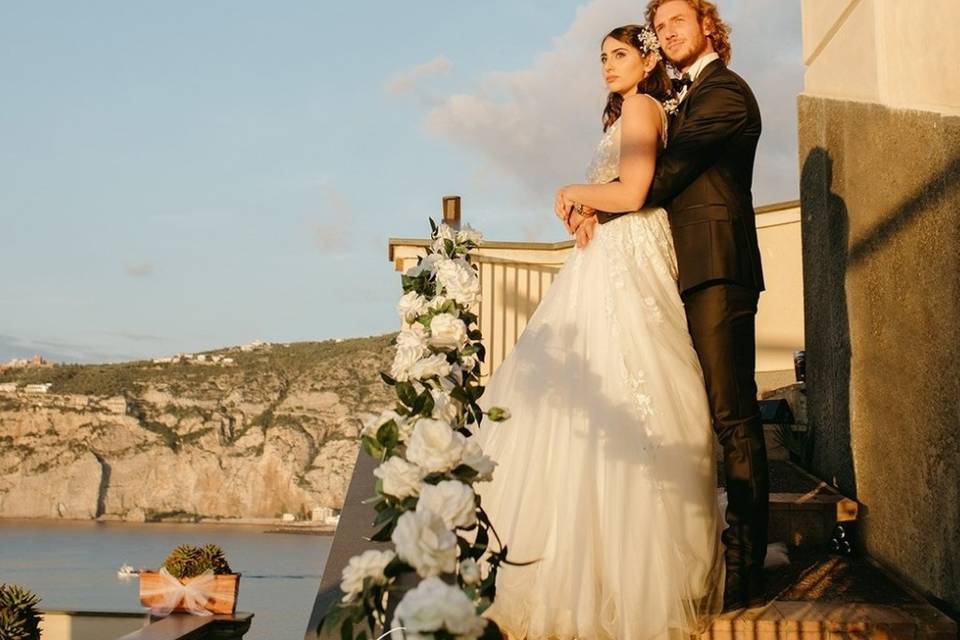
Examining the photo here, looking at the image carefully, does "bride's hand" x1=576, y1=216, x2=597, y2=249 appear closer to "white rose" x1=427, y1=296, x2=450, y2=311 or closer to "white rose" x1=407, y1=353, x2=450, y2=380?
"white rose" x1=427, y1=296, x2=450, y2=311

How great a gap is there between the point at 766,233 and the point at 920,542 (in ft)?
18.3

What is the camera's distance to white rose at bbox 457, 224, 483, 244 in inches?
129

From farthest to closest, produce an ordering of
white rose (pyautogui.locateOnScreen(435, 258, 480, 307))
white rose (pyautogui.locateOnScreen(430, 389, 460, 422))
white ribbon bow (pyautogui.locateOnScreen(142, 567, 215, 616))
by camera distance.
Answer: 1. white ribbon bow (pyautogui.locateOnScreen(142, 567, 215, 616))
2. white rose (pyautogui.locateOnScreen(435, 258, 480, 307))
3. white rose (pyautogui.locateOnScreen(430, 389, 460, 422))

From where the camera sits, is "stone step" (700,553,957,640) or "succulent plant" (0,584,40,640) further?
"succulent plant" (0,584,40,640)

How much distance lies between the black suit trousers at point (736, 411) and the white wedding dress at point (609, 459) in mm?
47

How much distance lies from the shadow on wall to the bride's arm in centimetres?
140

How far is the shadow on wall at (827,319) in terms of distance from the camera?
389 centimetres

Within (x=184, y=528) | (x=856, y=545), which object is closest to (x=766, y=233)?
(x=856, y=545)

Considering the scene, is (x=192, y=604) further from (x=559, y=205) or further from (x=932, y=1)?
(x=932, y=1)

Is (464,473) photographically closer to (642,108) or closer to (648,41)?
(642,108)

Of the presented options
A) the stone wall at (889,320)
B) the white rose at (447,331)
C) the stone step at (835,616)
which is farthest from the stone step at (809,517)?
the white rose at (447,331)

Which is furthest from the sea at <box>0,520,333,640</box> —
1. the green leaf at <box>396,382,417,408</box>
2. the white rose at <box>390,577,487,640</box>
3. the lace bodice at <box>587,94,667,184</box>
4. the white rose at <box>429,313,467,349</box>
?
the white rose at <box>390,577,487,640</box>

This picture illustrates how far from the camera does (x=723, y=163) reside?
9.46 ft

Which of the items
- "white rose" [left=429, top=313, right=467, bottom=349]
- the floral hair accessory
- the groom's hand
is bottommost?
"white rose" [left=429, top=313, right=467, bottom=349]
